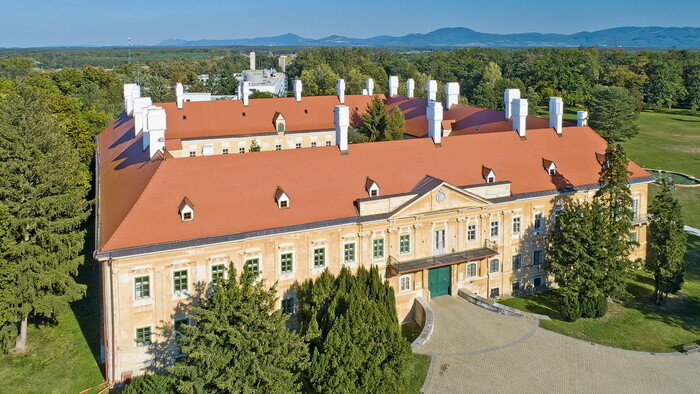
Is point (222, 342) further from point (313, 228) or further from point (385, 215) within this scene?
point (385, 215)

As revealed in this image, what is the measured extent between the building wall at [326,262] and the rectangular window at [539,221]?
216mm

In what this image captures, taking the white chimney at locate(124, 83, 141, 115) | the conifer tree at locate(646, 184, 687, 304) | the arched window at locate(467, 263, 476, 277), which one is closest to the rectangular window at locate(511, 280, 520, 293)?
the arched window at locate(467, 263, 476, 277)

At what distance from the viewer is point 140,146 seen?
37.6 metres

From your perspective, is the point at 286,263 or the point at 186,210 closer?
the point at 186,210

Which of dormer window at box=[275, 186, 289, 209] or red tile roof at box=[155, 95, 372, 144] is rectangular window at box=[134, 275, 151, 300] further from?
red tile roof at box=[155, 95, 372, 144]

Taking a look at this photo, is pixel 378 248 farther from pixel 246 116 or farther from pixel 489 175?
pixel 246 116

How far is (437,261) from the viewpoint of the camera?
32875 millimetres

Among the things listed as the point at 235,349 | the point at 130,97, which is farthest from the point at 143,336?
the point at 130,97

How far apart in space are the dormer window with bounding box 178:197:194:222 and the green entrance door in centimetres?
1417

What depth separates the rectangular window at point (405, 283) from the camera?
33.6 metres

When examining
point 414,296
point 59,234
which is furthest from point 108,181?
point 414,296

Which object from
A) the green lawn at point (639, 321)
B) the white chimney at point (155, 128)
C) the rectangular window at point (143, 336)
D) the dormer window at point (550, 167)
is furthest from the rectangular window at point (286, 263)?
the dormer window at point (550, 167)

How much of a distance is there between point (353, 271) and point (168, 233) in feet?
33.0

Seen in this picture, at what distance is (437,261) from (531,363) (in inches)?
298
